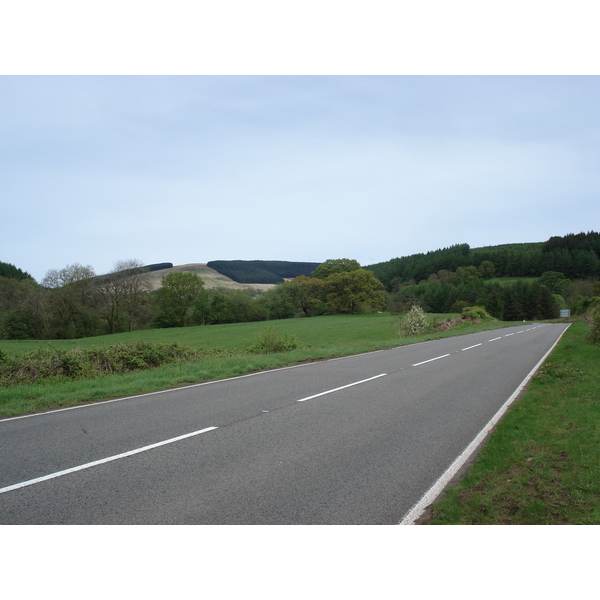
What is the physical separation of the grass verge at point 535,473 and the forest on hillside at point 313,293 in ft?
103

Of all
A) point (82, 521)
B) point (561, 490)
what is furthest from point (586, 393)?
point (82, 521)

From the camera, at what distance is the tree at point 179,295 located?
72.0 meters

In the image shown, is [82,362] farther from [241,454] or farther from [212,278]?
[212,278]

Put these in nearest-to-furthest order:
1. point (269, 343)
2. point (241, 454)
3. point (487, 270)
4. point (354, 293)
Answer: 1. point (241, 454)
2. point (269, 343)
3. point (354, 293)
4. point (487, 270)

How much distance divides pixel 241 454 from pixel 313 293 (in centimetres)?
8287

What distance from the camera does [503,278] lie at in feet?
400

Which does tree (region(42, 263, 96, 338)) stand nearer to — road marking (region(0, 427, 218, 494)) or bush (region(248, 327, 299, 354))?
bush (region(248, 327, 299, 354))

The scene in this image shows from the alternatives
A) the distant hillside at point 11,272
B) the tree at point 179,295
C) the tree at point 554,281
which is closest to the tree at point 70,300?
the tree at point 179,295

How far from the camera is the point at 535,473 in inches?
179

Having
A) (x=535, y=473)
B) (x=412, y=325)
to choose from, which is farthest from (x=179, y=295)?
(x=535, y=473)

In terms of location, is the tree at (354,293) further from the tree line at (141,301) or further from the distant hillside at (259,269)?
the distant hillside at (259,269)

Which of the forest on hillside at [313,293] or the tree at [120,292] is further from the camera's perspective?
the tree at [120,292]

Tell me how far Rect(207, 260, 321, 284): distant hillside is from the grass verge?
132m

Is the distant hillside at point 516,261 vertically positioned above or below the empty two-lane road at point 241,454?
above
